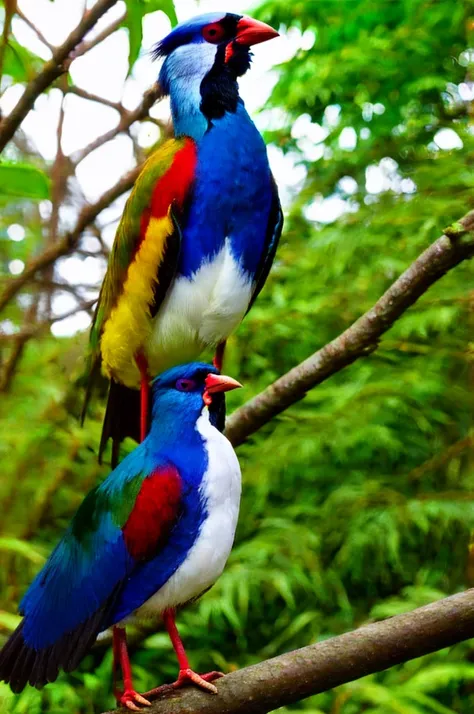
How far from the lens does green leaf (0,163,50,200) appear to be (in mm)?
1053

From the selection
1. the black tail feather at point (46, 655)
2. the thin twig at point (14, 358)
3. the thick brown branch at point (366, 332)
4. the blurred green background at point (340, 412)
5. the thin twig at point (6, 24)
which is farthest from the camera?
the blurred green background at point (340, 412)

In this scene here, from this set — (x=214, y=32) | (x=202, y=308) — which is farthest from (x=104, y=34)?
(x=202, y=308)

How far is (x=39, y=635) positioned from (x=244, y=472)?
47.9 inches

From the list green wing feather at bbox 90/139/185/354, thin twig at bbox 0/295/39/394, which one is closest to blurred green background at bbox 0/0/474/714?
thin twig at bbox 0/295/39/394

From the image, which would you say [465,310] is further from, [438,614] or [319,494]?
[438,614]

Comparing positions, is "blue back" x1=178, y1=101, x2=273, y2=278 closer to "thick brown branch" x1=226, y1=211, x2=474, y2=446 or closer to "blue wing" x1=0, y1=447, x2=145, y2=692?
"blue wing" x1=0, y1=447, x2=145, y2=692

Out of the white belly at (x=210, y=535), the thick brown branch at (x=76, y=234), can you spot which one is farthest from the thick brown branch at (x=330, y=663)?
the thick brown branch at (x=76, y=234)

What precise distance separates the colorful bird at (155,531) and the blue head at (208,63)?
29 cm

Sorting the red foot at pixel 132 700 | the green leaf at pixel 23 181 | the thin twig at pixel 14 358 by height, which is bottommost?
the red foot at pixel 132 700

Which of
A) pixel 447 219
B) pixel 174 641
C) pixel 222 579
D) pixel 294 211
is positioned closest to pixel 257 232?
pixel 174 641

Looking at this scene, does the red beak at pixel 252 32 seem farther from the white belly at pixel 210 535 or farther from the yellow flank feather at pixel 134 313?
the white belly at pixel 210 535

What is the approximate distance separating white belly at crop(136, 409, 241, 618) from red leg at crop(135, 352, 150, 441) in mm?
156

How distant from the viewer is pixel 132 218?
105cm

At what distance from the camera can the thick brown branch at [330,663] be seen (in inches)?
36.6
